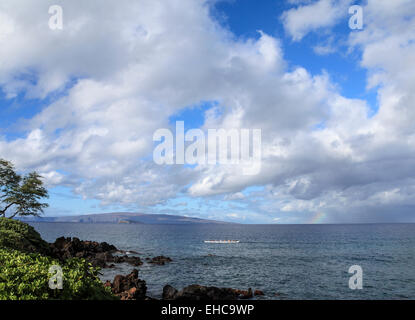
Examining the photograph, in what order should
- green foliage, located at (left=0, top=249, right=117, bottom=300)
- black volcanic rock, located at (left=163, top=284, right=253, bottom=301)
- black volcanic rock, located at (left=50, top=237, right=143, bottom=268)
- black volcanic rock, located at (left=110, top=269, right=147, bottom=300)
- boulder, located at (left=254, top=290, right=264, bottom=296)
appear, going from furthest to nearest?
1. black volcanic rock, located at (left=50, top=237, right=143, bottom=268)
2. boulder, located at (left=254, top=290, right=264, bottom=296)
3. black volcanic rock, located at (left=163, top=284, right=253, bottom=301)
4. black volcanic rock, located at (left=110, top=269, right=147, bottom=300)
5. green foliage, located at (left=0, top=249, right=117, bottom=300)

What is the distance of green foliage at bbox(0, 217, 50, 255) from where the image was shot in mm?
20500

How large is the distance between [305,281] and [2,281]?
44774mm

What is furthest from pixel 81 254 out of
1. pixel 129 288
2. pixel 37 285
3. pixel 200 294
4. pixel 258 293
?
pixel 37 285

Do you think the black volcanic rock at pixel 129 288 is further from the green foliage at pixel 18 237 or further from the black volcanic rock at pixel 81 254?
the black volcanic rock at pixel 81 254

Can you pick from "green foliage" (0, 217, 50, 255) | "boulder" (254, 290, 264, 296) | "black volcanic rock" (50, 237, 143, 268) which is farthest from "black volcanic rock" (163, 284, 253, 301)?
"black volcanic rock" (50, 237, 143, 268)

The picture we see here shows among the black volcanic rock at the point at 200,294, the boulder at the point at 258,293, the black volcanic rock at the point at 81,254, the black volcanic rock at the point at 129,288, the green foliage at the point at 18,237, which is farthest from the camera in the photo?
the black volcanic rock at the point at 81,254

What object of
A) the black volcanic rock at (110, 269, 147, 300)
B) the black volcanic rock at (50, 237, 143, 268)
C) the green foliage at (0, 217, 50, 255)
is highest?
the green foliage at (0, 217, 50, 255)

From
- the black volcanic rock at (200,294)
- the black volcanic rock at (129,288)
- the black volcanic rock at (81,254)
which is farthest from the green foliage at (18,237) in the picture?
the black volcanic rock at (81,254)

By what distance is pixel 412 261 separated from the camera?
6512 cm

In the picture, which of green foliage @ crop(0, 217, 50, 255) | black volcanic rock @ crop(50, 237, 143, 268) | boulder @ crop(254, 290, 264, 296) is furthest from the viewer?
black volcanic rock @ crop(50, 237, 143, 268)

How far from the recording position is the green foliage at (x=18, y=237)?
20.5m

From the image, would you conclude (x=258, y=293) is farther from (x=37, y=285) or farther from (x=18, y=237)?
(x=37, y=285)

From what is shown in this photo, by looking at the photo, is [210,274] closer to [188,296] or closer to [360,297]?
[188,296]

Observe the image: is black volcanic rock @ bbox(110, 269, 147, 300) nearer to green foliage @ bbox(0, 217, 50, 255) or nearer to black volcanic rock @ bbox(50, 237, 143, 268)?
green foliage @ bbox(0, 217, 50, 255)
